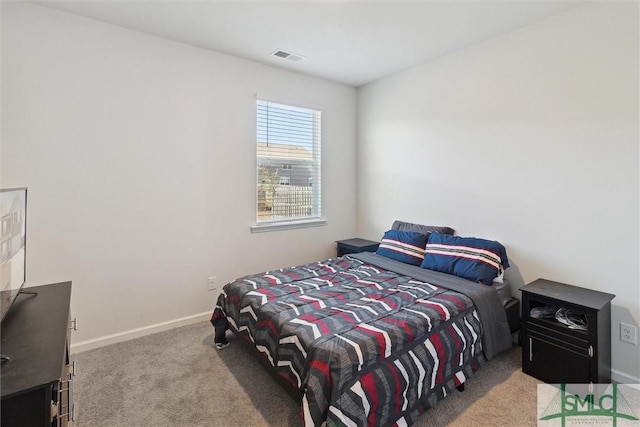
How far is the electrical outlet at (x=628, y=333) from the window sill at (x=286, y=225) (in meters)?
2.74

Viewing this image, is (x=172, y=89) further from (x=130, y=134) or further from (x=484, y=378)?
(x=484, y=378)

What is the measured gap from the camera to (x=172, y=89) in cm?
277

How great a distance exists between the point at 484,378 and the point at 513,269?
986 millimetres

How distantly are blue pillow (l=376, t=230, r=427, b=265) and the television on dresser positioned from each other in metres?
2.71

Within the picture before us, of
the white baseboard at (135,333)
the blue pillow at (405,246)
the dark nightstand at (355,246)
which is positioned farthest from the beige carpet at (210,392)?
the dark nightstand at (355,246)

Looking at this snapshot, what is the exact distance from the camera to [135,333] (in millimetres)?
2688

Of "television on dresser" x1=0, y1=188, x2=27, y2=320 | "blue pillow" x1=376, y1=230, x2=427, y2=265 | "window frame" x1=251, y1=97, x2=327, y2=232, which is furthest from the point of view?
"window frame" x1=251, y1=97, x2=327, y2=232

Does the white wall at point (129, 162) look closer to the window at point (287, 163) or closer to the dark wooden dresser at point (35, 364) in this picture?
the window at point (287, 163)

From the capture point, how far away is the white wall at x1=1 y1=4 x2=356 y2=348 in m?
2.26

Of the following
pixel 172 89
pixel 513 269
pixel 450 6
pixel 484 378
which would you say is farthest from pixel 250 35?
pixel 484 378

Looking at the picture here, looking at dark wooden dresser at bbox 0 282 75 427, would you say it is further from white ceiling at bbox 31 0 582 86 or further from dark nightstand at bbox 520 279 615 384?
dark nightstand at bbox 520 279 615 384

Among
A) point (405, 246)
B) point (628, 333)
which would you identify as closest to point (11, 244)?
point (405, 246)

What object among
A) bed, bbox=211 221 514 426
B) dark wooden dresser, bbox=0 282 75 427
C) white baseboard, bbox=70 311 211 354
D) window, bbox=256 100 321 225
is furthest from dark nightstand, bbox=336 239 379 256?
dark wooden dresser, bbox=0 282 75 427

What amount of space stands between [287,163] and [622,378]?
3.28 m
